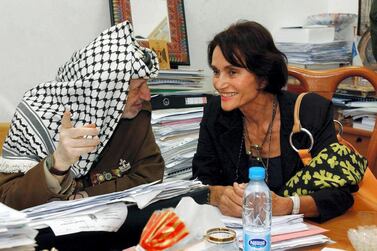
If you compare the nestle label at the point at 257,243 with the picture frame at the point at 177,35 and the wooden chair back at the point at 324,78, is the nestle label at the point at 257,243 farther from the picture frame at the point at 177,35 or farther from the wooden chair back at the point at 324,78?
the picture frame at the point at 177,35

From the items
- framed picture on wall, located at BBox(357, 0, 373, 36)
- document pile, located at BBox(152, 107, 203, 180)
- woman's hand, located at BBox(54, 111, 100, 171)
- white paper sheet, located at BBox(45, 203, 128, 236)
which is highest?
framed picture on wall, located at BBox(357, 0, 373, 36)

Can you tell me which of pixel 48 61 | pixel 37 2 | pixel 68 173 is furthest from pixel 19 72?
pixel 68 173

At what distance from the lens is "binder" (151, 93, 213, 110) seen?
2.14 m

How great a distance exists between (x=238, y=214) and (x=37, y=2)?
1.27 m

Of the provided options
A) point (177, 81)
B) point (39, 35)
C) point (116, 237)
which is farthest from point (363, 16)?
point (116, 237)

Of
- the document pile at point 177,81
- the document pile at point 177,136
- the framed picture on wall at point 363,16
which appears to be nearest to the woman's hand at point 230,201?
the document pile at point 177,136

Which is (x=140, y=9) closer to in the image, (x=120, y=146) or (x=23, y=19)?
(x=23, y=19)

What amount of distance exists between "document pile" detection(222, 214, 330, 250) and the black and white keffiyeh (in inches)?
19.4

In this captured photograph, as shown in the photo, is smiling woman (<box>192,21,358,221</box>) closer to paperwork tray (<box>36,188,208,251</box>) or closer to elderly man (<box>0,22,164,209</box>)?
elderly man (<box>0,22,164,209</box>)

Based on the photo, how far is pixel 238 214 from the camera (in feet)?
4.13

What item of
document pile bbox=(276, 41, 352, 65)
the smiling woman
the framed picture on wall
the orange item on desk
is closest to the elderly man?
the smiling woman

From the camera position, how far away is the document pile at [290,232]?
1.07 metres

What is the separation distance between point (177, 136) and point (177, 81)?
0.25 meters

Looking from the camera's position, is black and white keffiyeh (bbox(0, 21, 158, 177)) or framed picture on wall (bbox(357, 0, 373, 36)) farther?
framed picture on wall (bbox(357, 0, 373, 36))
